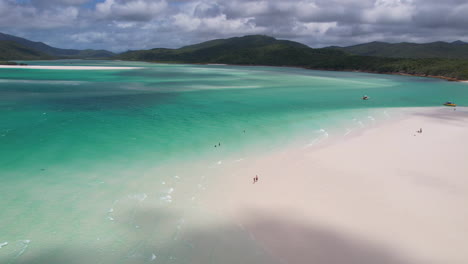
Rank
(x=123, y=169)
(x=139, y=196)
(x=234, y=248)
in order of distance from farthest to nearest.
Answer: (x=123, y=169)
(x=139, y=196)
(x=234, y=248)

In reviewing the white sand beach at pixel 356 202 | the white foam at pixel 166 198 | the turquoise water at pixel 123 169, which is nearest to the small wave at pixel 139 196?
the turquoise water at pixel 123 169

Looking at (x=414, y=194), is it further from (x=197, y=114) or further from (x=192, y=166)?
(x=197, y=114)

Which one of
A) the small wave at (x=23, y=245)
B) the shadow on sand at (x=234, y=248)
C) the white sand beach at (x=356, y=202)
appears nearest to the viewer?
the shadow on sand at (x=234, y=248)

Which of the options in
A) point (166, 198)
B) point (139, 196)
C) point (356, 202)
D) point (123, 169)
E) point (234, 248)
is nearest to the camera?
point (234, 248)

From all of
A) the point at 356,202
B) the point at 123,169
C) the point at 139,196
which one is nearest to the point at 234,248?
the point at 139,196

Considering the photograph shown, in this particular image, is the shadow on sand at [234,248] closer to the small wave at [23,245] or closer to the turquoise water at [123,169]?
the turquoise water at [123,169]

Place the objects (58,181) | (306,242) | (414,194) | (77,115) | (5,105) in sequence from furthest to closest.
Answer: (5,105), (77,115), (58,181), (414,194), (306,242)

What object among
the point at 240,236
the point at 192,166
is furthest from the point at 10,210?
the point at 240,236

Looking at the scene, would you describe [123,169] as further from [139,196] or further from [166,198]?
[166,198]

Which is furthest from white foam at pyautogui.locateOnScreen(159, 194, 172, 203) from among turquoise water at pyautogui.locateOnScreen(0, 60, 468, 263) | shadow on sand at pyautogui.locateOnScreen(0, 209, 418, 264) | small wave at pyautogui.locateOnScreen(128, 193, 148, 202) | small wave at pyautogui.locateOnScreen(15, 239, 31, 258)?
small wave at pyautogui.locateOnScreen(15, 239, 31, 258)
